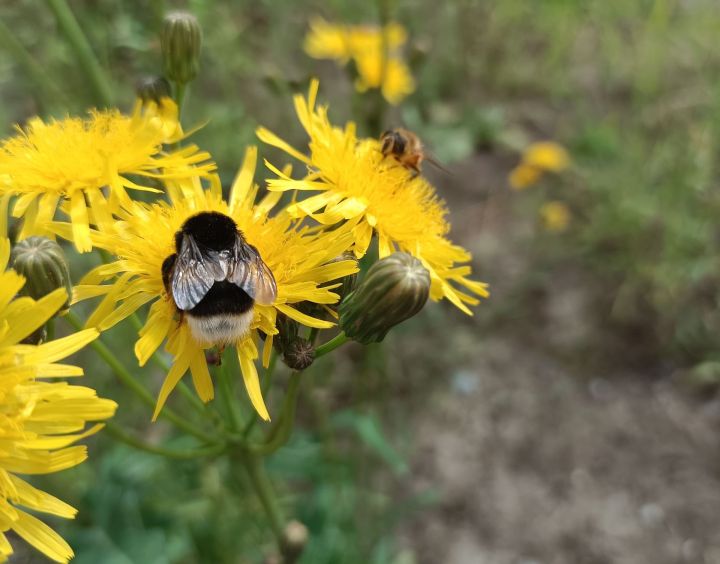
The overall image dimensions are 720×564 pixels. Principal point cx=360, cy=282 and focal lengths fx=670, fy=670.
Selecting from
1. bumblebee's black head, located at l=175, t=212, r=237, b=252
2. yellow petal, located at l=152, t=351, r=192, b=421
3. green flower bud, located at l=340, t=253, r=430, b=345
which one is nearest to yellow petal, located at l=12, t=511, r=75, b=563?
yellow petal, located at l=152, t=351, r=192, b=421

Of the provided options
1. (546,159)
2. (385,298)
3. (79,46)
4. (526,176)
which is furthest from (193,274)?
(546,159)

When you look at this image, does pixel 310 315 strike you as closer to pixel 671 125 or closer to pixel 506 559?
pixel 506 559

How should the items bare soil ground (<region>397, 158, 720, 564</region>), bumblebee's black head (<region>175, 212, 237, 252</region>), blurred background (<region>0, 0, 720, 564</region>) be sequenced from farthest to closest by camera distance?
bare soil ground (<region>397, 158, 720, 564</region>)
blurred background (<region>0, 0, 720, 564</region>)
bumblebee's black head (<region>175, 212, 237, 252</region>)

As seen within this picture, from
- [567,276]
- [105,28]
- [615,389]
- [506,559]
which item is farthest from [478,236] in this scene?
[105,28]

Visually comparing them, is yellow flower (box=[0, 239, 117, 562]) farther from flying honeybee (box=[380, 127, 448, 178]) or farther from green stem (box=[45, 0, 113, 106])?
green stem (box=[45, 0, 113, 106])

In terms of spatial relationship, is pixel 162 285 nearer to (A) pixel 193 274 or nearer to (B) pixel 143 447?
(A) pixel 193 274

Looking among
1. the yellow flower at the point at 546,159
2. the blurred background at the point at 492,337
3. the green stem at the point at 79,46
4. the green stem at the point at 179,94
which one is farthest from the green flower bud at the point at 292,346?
the yellow flower at the point at 546,159
